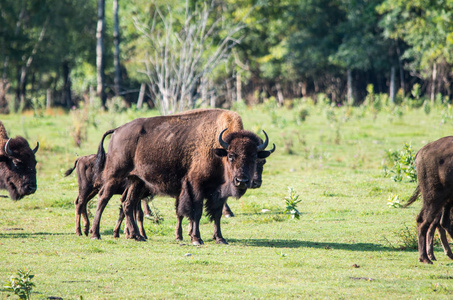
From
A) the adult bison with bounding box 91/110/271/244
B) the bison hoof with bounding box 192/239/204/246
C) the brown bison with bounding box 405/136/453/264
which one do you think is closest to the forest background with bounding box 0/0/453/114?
the adult bison with bounding box 91/110/271/244

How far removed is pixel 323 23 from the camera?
41625 mm

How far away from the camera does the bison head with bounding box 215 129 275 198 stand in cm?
916

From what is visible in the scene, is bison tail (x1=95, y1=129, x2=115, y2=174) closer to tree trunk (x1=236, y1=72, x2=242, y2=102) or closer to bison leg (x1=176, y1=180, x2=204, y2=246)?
bison leg (x1=176, y1=180, x2=204, y2=246)

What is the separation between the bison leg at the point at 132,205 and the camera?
996cm

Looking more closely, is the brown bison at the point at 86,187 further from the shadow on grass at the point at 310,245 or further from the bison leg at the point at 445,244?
the bison leg at the point at 445,244

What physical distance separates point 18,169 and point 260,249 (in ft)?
15.0

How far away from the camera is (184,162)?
33.0 feet

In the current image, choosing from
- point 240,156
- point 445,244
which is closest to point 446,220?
point 445,244

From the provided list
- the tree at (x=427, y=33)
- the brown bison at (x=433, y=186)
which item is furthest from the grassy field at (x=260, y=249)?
the tree at (x=427, y=33)

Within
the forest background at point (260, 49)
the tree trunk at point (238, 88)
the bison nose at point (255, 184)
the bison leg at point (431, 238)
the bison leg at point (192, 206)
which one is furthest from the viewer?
the tree trunk at point (238, 88)

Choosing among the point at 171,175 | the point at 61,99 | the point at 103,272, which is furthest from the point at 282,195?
the point at 61,99

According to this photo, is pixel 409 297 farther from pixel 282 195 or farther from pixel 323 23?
pixel 323 23

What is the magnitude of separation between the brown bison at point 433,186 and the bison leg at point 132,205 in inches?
164

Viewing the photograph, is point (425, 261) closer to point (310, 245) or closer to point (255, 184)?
point (310, 245)
